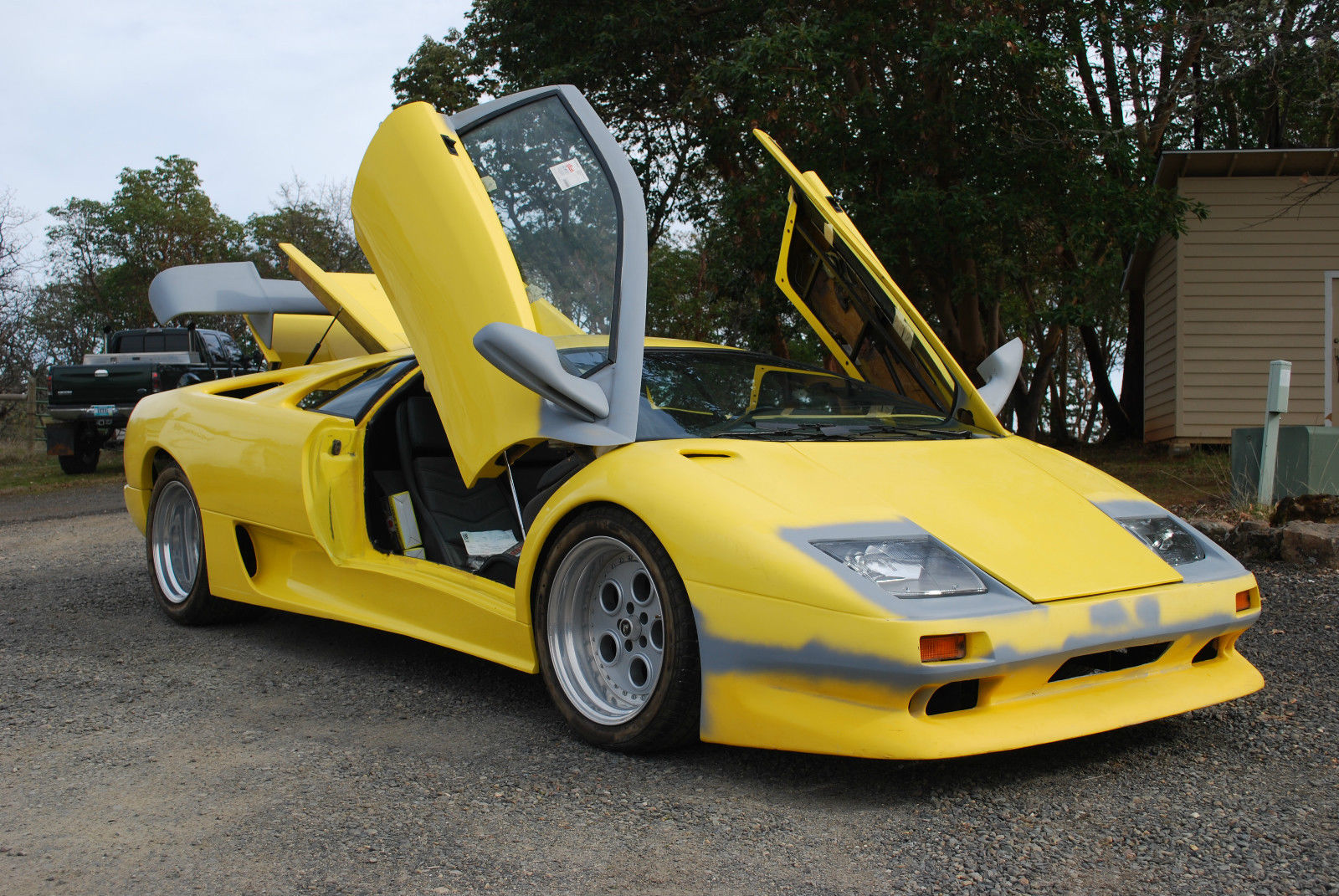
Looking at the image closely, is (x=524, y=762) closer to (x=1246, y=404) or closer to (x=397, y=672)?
(x=397, y=672)

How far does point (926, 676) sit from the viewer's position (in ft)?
8.44

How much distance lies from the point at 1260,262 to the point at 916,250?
5.23 metres

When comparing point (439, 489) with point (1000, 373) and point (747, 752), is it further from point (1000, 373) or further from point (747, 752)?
point (1000, 373)

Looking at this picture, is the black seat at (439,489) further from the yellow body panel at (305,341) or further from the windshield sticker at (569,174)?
the yellow body panel at (305,341)

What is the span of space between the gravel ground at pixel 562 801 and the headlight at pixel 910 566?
0.51 metres

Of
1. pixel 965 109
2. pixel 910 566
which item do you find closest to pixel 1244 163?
pixel 965 109

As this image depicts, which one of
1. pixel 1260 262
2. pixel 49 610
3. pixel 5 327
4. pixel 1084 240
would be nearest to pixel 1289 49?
pixel 1084 240

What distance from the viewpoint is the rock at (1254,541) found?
579 cm

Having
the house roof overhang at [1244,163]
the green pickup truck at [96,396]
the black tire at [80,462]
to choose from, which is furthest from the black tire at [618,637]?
the black tire at [80,462]

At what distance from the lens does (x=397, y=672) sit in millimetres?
4141

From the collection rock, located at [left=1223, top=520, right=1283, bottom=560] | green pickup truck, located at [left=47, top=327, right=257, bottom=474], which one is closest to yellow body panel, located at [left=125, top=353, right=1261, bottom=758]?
rock, located at [left=1223, top=520, right=1283, bottom=560]

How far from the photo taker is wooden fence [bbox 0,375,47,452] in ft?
61.5

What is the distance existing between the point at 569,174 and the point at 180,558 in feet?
9.24

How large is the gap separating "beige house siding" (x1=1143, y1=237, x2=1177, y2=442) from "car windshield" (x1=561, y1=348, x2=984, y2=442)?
11.4 meters
